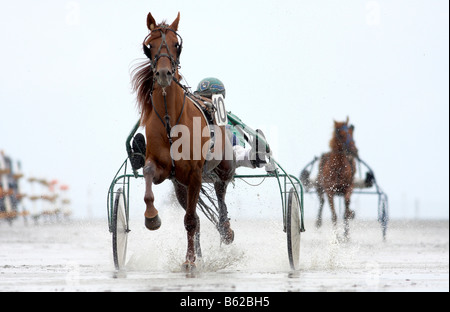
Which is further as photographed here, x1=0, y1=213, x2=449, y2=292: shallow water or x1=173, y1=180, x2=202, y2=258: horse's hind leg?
x1=173, y1=180, x2=202, y2=258: horse's hind leg

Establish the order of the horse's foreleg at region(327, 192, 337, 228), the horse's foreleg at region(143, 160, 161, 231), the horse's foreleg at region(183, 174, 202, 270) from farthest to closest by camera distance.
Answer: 1. the horse's foreleg at region(327, 192, 337, 228)
2. the horse's foreleg at region(183, 174, 202, 270)
3. the horse's foreleg at region(143, 160, 161, 231)

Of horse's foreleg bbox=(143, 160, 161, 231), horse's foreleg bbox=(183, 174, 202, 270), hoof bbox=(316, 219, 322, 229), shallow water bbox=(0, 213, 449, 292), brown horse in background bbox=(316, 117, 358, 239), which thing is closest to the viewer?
shallow water bbox=(0, 213, 449, 292)

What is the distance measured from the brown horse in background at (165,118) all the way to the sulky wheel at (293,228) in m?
1.12

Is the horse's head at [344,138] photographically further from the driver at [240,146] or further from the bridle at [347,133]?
the driver at [240,146]

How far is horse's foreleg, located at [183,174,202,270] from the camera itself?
1084cm

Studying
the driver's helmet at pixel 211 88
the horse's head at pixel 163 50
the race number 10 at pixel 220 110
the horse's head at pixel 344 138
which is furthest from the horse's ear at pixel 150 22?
the horse's head at pixel 344 138

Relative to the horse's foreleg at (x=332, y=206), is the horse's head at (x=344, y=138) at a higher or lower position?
higher

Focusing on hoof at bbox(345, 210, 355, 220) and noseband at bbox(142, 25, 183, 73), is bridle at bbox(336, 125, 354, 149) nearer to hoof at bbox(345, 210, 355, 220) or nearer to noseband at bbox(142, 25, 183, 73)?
hoof at bbox(345, 210, 355, 220)

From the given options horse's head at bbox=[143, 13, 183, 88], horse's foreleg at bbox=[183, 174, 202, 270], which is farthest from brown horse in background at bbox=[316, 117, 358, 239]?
horse's head at bbox=[143, 13, 183, 88]

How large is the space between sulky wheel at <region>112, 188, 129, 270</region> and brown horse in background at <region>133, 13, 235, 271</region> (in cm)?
77

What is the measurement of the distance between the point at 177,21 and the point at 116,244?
8.76ft

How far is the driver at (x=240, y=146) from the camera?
40.2 ft
